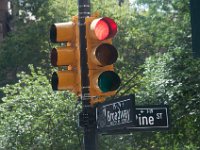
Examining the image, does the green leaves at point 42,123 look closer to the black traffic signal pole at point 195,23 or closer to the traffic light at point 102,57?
the black traffic signal pole at point 195,23

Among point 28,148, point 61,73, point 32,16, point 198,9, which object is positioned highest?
point 32,16

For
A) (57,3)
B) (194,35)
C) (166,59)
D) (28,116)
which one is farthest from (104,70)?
(57,3)

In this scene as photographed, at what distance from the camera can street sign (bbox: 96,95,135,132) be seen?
19.6ft

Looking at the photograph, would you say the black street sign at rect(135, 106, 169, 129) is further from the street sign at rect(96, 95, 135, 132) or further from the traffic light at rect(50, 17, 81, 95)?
the traffic light at rect(50, 17, 81, 95)

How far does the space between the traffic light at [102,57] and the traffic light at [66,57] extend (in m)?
0.19

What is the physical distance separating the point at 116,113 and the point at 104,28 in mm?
943

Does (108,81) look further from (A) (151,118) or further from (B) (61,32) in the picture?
(B) (61,32)

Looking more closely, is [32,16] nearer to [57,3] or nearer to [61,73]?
[57,3]

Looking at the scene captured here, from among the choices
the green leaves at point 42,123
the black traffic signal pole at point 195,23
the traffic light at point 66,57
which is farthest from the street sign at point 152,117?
the black traffic signal pole at point 195,23

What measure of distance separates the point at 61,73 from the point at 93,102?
496mm

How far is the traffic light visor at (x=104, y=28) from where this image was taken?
20.9 ft

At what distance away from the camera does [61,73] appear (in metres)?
6.59

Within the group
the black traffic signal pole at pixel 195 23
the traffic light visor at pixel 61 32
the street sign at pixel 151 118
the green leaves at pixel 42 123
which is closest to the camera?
the street sign at pixel 151 118

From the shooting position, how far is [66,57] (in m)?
6.59
